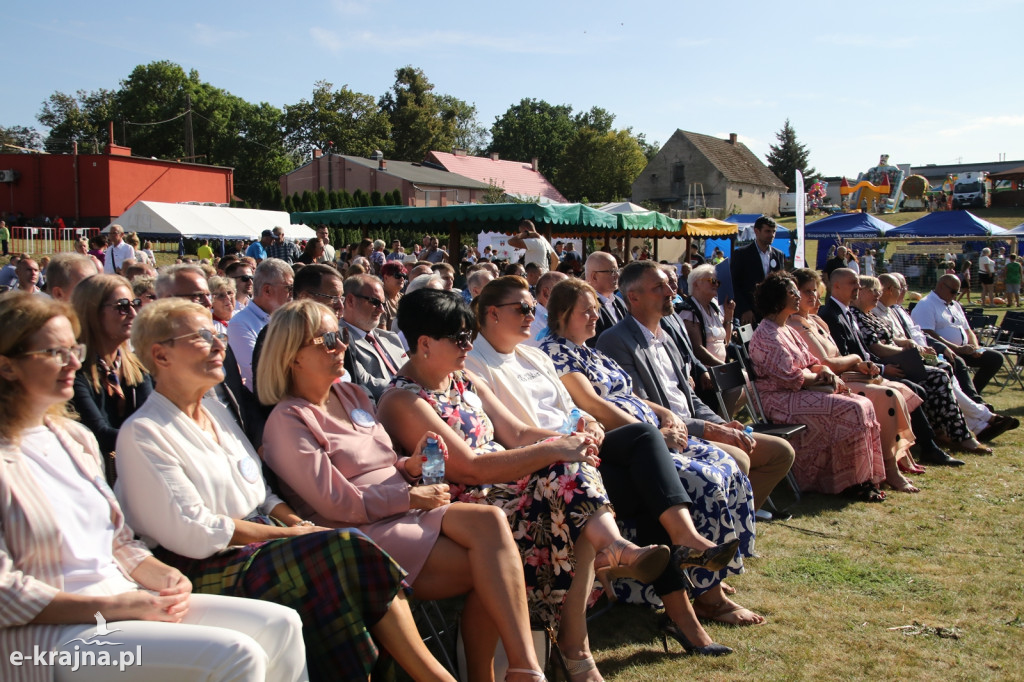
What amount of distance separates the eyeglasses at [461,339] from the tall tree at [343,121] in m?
61.7

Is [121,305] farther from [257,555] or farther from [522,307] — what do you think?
[522,307]

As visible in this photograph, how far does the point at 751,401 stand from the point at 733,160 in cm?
A: 5954

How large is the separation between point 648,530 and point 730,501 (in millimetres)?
630

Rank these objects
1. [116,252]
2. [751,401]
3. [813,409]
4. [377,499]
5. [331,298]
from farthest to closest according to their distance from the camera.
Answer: [116,252], [751,401], [813,409], [331,298], [377,499]

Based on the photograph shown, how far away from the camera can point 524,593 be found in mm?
2641

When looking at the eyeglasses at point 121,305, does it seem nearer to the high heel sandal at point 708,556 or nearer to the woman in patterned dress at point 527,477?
the woman in patterned dress at point 527,477

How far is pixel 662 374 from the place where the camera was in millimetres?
4676

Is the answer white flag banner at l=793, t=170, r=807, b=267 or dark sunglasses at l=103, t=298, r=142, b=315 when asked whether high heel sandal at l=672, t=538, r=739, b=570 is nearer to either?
dark sunglasses at l=103, t=298, r=142, b=315

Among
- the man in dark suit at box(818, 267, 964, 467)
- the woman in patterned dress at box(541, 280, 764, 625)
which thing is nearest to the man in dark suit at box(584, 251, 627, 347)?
the woman in patterned dress at box(541, 280, 764, 625)

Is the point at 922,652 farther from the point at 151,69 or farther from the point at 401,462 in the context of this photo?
the point at 151,69

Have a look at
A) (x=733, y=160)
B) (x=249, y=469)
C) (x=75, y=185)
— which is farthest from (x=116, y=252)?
(x=733, y=160)

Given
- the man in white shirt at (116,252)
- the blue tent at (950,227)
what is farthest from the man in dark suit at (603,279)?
the blue tent at (950,227)

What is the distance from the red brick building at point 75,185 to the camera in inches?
1401

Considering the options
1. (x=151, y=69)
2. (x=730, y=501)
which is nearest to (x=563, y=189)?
(x=151, y=69)
